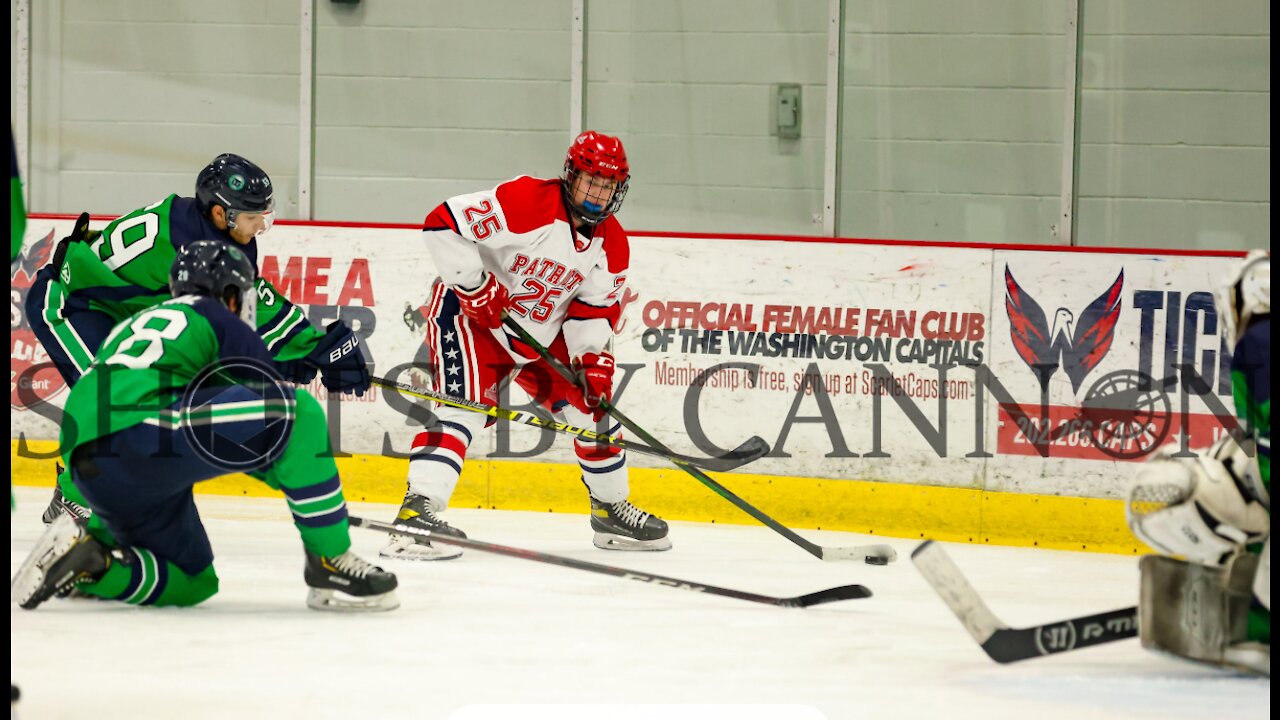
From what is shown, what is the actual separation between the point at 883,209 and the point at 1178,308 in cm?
111

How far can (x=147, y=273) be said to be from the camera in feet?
12.0

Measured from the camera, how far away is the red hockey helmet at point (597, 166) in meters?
3.88

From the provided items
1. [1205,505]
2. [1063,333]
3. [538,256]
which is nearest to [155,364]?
[538,256]

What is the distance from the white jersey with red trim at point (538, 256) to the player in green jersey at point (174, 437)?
1.05 meters

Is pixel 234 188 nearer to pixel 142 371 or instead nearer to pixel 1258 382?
pixel 142 371

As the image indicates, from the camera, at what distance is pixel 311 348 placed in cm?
364

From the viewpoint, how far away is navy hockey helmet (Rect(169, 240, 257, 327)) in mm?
2844

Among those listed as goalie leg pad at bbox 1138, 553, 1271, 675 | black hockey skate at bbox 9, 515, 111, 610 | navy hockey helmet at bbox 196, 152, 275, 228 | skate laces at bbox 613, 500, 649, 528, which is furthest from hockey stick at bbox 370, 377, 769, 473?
goalie leg pad at bbox 1138, 553, 1271, 675

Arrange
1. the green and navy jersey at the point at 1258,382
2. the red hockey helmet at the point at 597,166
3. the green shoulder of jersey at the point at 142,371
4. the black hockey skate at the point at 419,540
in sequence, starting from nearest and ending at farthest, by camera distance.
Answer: the green and navy jersey at the point at 1258,382
the green shoulder of jersey at the point at 142,371
the black hockey skate at the point at 419,540
the red hockey helmet at the point at 597,166

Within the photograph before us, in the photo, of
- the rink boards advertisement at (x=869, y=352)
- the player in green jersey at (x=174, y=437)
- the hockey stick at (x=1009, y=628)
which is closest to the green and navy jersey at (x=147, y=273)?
the player in green jersey at (x=174, y=437)

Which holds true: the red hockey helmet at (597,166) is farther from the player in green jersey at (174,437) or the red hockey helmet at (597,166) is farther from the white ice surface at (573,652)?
the player in green jersey at (174,437)

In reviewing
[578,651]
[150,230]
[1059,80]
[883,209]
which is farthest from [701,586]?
[1059,80]

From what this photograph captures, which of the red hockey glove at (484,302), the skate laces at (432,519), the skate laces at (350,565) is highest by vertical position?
the red hockey glove at (484,302)

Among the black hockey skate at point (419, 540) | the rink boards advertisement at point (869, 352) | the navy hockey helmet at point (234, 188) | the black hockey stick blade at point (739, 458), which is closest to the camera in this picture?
the navy hockey helmet at point (234, 188)
